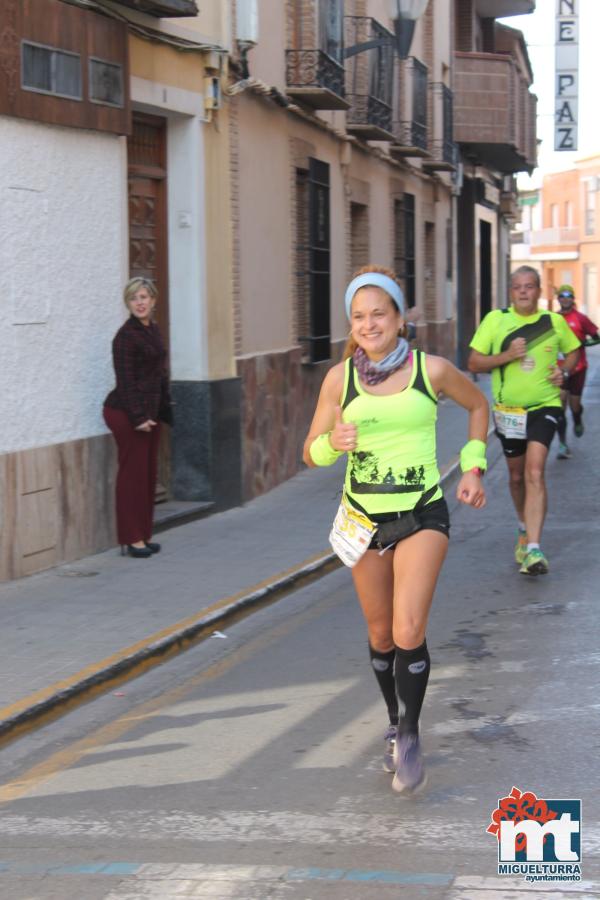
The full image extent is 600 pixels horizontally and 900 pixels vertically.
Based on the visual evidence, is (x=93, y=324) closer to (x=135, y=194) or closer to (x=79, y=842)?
(x=135, y=194)

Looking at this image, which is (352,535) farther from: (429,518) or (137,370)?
(137,370)

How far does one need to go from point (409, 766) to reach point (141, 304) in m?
5.53

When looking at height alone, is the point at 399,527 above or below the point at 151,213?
below

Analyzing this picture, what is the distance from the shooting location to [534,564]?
377 inches

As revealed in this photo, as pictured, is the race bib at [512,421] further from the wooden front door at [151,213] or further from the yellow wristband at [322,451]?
the yellow wristband at [322,451]

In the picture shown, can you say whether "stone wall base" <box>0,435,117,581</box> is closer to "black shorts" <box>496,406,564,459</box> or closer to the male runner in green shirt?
the male runner in green shirt

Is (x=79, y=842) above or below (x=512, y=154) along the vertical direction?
below

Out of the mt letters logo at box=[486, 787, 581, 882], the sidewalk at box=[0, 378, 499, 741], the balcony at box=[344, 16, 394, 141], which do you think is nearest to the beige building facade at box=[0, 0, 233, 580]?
the sidewalk at box=[0, 378, 499, 741]

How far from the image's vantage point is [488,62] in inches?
1125

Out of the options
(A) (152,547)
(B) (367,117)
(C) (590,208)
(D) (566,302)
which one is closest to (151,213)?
(A) (152,547)

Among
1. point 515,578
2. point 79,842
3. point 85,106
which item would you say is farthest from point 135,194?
point 79,842

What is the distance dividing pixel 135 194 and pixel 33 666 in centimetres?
562

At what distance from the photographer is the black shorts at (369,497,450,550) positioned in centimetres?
525

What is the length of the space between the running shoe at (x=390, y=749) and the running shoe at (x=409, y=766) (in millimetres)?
207
